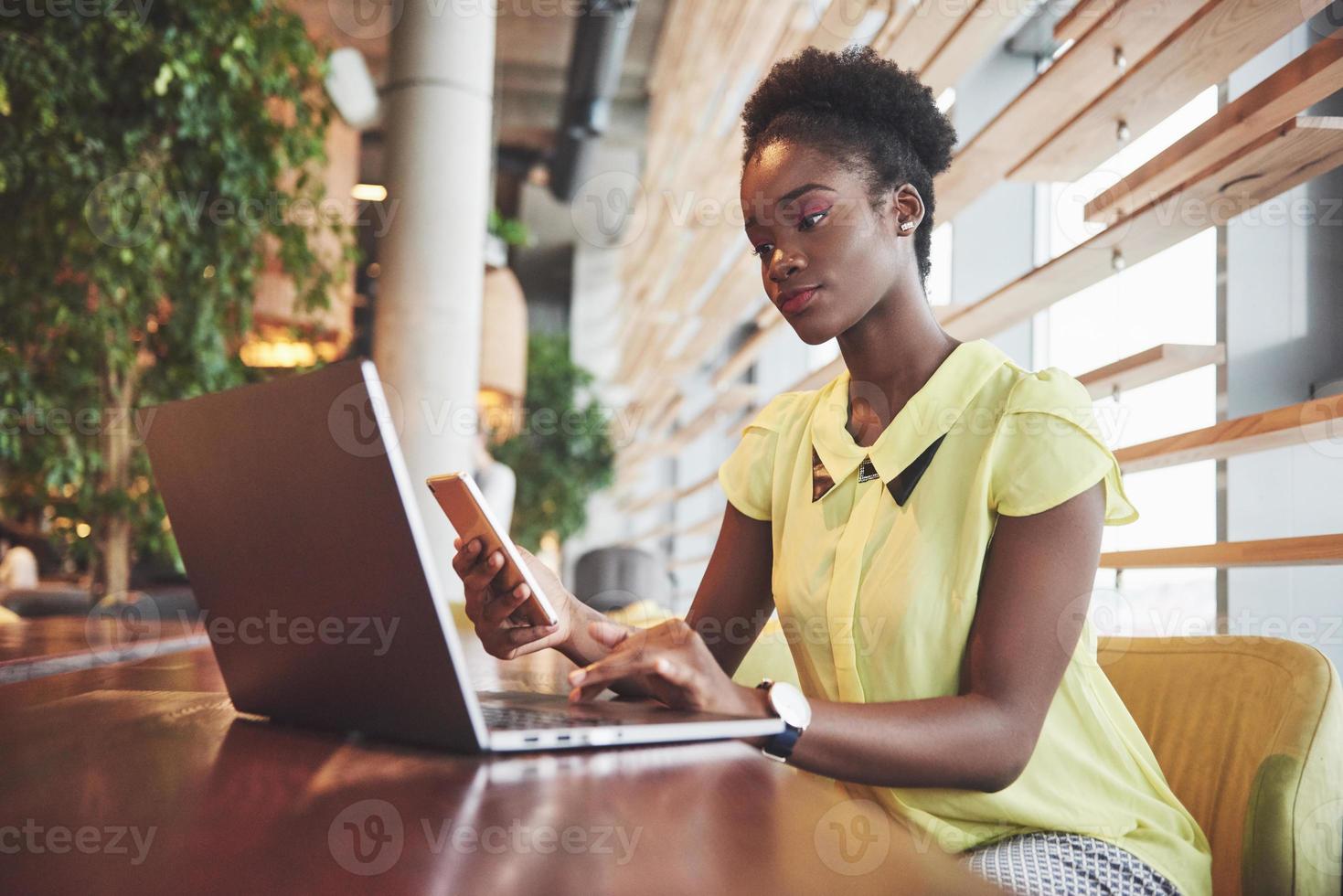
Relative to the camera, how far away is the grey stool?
5.41 m

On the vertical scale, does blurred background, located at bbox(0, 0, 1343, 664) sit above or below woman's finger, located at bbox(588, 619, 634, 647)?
above

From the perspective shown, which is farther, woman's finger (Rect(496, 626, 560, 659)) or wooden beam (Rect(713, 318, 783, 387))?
wooden beam (Rect(713, 318, 783, 387))

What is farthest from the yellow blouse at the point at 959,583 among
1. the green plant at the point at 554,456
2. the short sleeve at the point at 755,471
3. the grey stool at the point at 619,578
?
the green plant at the point at 554,456

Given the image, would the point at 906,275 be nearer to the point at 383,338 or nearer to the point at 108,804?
the point at 108,804

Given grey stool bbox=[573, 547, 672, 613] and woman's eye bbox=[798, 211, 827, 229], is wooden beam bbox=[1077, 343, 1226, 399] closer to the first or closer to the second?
woman's eye bbox=[798, 211, 827, 229]

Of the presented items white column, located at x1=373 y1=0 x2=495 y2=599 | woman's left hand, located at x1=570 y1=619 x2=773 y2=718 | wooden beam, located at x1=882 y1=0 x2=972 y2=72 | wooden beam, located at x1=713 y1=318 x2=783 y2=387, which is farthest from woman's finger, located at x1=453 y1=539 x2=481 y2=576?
white column, located at x1=373 y1=0 x2=495 y2=599

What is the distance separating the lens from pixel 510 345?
619 centimetres

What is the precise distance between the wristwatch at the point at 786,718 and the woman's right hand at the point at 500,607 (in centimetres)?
32

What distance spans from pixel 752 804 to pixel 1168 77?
142cm

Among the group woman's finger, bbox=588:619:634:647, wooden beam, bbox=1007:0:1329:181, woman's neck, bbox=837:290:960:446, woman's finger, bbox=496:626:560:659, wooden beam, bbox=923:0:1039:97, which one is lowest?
woman's finger, bbox=496:626:560:659

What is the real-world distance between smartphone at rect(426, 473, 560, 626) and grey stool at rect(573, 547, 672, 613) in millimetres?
4254

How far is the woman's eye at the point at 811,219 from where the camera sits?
51.5 inches

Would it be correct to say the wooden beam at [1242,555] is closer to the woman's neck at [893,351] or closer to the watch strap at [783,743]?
the woman's neck at [893,351]

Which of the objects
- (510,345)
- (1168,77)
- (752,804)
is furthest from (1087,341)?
(510,345)
